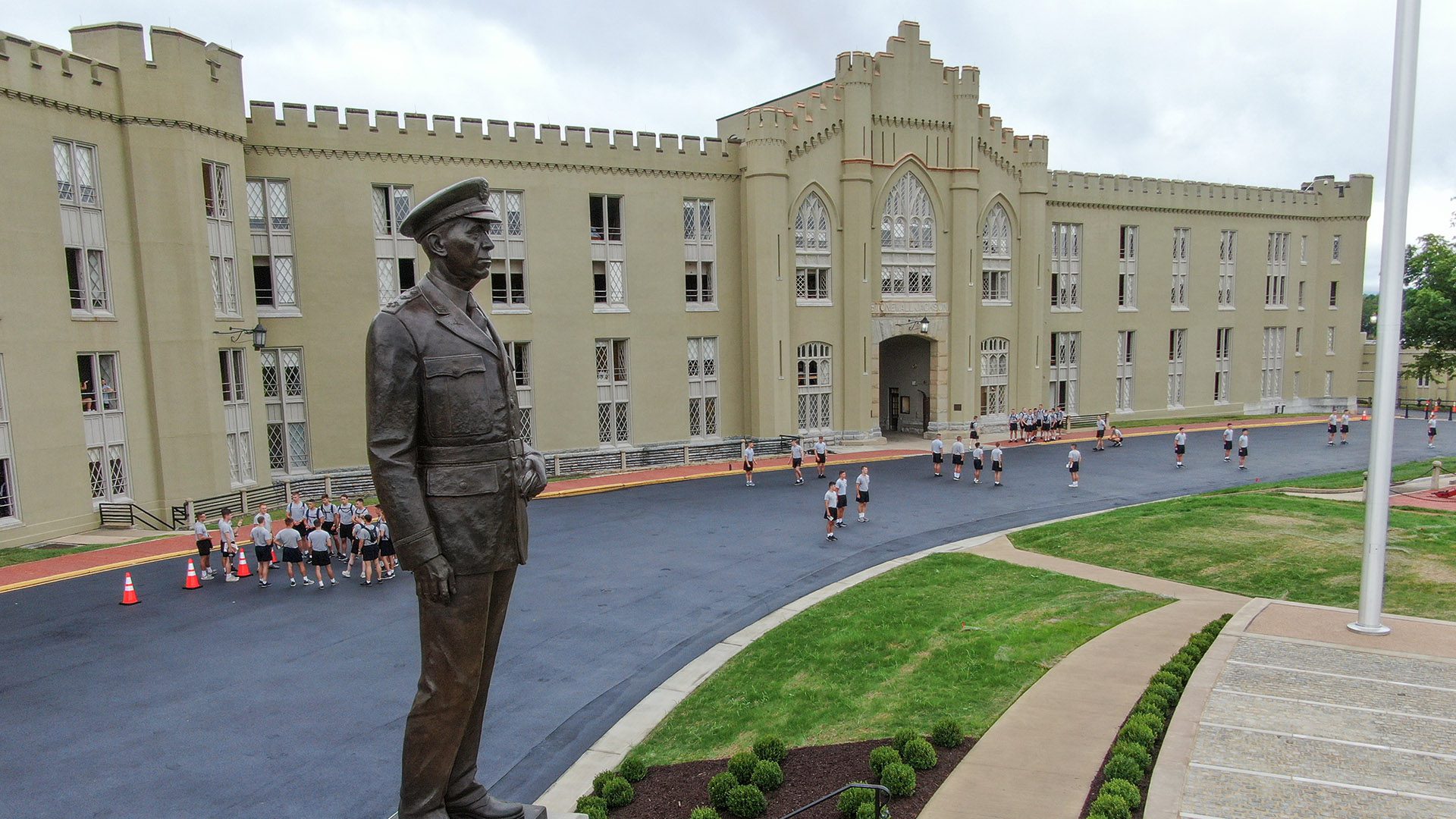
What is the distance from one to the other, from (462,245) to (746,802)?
245 inches

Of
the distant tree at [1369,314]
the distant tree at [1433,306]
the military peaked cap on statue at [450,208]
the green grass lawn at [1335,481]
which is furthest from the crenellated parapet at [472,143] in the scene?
the distant tree at [1369,314]

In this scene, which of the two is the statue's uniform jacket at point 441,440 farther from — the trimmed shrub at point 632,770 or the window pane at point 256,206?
the window pane at point 256,206

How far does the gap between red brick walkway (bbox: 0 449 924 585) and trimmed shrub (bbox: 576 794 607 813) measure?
17.4 metres

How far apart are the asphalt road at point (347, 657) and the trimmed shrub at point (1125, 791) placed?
246 inches

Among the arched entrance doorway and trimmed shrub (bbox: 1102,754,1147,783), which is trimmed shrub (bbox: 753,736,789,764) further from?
the arched entrance doorway

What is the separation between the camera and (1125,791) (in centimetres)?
852

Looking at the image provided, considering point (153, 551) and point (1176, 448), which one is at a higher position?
point (1176, 448)

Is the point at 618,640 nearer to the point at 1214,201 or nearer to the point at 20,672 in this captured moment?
the point at 20,672

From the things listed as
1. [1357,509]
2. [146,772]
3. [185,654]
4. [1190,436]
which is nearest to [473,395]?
[146,772]

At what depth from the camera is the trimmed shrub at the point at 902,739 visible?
1006 cm

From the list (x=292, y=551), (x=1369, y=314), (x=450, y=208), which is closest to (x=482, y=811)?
(x=450, y=208)

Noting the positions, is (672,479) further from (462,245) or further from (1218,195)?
(1218,195)

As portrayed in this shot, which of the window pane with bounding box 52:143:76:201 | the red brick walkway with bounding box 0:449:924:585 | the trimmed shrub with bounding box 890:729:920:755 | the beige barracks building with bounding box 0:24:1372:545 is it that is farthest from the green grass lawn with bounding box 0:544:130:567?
the trimmed shrub with bounding box 890:729:920:755

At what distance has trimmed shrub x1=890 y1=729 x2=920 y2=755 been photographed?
10.1 metres
